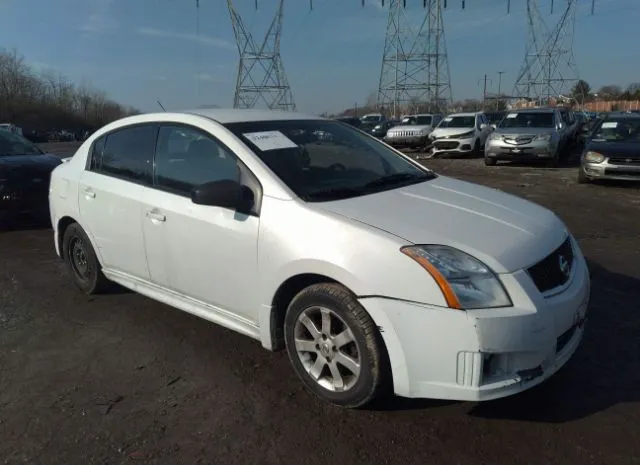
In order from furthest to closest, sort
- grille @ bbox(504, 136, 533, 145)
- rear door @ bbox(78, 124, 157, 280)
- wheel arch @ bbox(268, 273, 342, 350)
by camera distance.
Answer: grille @ bbox(504, 136, 533, 145), rear door @ bbox(78, 124, 157, 280), wheel arch @ bbox(268, 273, 342, 350)

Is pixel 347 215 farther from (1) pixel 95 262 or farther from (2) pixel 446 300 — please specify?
(1) pixel 95 262

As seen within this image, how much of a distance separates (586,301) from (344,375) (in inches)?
56.9

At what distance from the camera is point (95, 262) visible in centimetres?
452

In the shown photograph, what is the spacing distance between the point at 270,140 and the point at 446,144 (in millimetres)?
16484

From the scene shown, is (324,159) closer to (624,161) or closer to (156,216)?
(156,216)

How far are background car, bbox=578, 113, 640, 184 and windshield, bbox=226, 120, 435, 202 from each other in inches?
335

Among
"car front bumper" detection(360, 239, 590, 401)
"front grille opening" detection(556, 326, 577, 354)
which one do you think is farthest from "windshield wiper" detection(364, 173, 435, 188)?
"front grille opening" detection(556, 326, 577, 354)

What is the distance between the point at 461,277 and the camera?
2.52 metres

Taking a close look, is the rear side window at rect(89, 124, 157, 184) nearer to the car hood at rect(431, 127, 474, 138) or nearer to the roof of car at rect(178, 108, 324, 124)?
the roof of car at rect(178, 108, 324, 124)

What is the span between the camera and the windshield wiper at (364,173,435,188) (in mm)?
3498

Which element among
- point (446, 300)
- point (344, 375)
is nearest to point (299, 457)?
point (344, 375)

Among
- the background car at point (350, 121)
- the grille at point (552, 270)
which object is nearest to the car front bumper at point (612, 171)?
the background car at point (350, 121)

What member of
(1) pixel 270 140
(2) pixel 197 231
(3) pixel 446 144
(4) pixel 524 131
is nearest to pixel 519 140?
(4) pixel 524 131

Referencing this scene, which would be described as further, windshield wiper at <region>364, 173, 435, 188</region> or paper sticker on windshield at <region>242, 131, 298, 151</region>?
windshield wiper at <region>364, 173, 435, 188</region>
